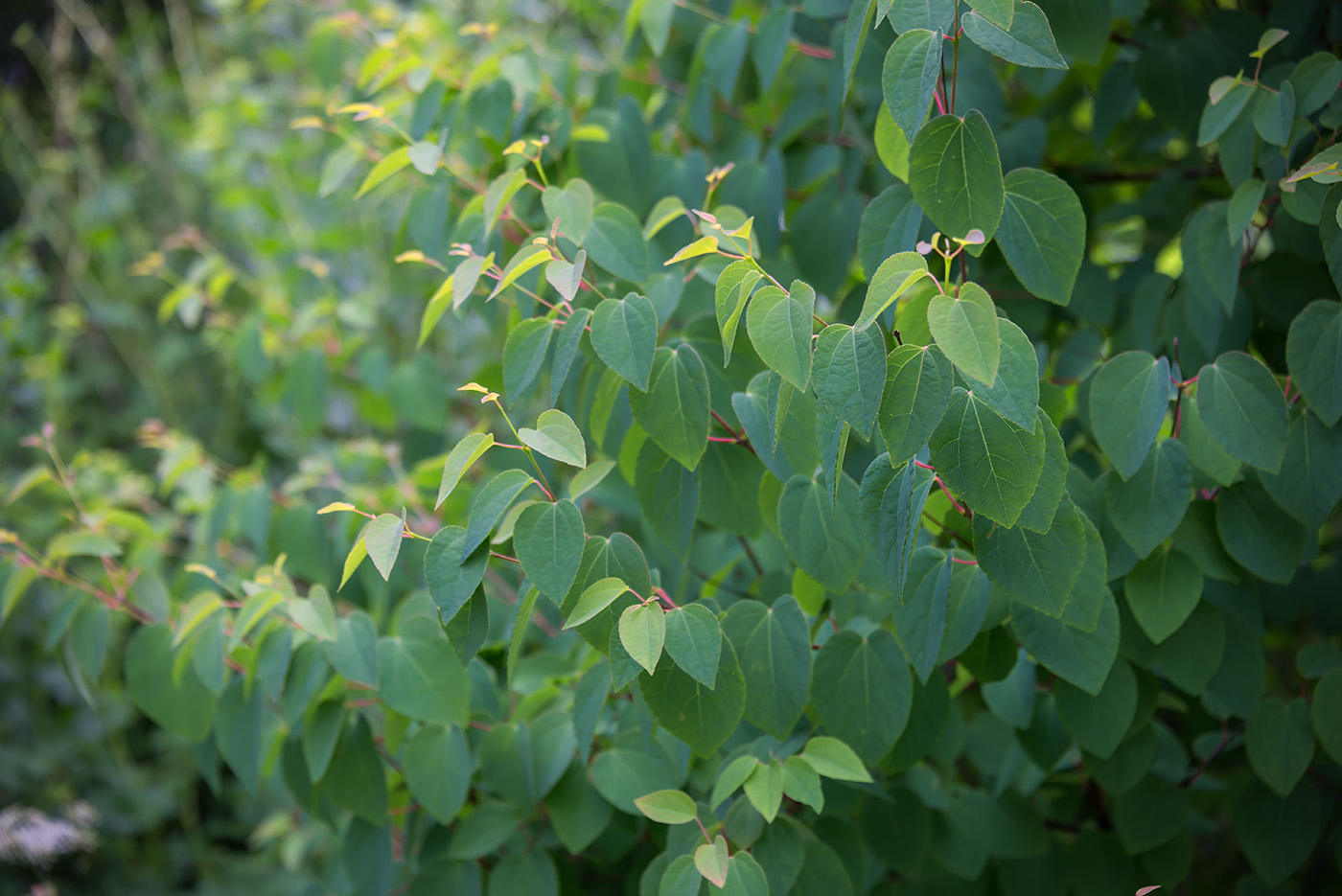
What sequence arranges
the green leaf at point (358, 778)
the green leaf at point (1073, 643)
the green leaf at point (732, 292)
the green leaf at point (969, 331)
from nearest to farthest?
the green leaf at point (969, 331), the green leaf at point (732, 292), the green leaf at point (1073, 643), the green leaf at point (358, 778)

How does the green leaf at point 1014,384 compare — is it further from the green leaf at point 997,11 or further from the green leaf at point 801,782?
the green leaf at point 801,782

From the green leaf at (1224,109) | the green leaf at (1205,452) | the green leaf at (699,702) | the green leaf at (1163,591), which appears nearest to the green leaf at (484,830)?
the green leaf at (699,702)

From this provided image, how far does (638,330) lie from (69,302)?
296 centimetres

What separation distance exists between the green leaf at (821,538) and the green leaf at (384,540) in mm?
373

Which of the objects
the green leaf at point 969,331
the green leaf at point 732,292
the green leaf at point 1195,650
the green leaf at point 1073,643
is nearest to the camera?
the green leaf at point 969,331

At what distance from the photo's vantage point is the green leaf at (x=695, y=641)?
2.55 feet

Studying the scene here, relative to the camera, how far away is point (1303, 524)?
0.93 meters

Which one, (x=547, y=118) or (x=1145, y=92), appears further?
(x=547, y=118)

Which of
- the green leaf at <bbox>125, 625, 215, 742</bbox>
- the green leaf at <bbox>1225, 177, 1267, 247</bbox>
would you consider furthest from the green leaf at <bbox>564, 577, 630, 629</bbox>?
the green leaf at <bbox>1225, 177, 1267, 247</bbox>

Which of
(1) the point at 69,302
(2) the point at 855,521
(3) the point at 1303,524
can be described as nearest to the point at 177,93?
(1) the point at 69,302

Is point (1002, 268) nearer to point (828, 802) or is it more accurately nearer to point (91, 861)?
point (828, 802)

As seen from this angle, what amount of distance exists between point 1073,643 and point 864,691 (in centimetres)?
21

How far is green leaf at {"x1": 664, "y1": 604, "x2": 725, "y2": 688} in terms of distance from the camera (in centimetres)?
78

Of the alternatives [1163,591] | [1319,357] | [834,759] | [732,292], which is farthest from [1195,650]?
[732,292]
